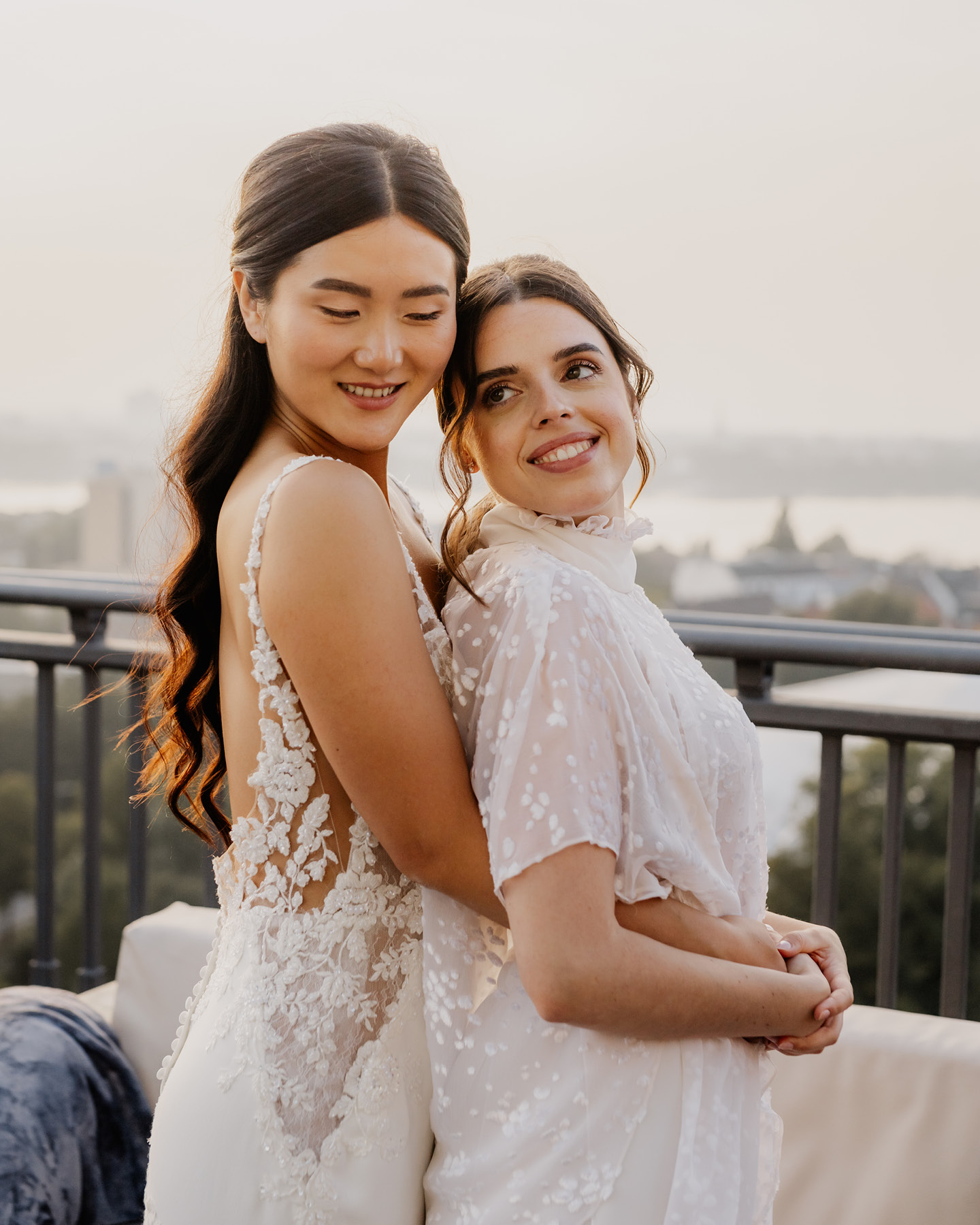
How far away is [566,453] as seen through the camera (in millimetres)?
1260

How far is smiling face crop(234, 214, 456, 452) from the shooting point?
3.73 feet

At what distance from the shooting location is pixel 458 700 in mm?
1139

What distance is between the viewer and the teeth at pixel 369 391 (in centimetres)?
119

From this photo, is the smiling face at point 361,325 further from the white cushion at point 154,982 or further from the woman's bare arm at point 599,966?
the white cushion at point 154,982

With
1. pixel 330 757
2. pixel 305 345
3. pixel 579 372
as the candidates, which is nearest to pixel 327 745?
pixel 330 757

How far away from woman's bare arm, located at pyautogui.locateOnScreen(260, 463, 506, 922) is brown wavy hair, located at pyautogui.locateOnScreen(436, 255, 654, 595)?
0.51ft

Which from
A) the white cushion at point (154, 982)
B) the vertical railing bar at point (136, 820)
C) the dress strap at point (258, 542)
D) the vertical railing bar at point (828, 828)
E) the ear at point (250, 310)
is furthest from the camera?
the vertical railing bar at point (136, 820)

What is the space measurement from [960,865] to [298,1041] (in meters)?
1.16

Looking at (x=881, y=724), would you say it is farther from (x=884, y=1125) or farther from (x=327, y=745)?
(x=327, y=745)

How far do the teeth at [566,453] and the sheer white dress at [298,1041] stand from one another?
0.74 feet

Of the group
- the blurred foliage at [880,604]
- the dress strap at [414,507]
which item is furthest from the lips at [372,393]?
the blurred foliage at [880,604]

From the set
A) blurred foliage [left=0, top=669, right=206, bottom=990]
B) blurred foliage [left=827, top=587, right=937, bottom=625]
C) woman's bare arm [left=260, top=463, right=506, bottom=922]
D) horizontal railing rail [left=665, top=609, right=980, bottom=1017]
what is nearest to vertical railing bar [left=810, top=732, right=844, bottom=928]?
horizontal railing rail [left=665, top=609, right=980, bottom=1017]

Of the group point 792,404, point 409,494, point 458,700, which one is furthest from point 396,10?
point 792,404

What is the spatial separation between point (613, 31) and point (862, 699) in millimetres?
16917
